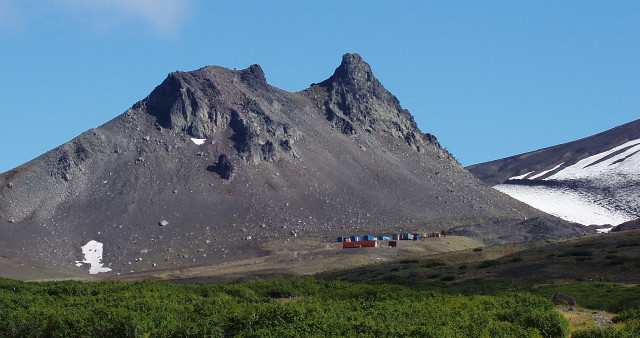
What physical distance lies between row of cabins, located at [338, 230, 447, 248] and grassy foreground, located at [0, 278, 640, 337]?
66.0 m

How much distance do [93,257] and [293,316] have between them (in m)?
102

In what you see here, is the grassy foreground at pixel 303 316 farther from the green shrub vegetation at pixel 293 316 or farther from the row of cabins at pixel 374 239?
the row of cabins at pixel 374 239

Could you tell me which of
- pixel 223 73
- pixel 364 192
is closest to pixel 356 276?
pixel 364 192

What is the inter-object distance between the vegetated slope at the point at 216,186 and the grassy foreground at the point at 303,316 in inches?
3075

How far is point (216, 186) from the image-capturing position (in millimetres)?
161750

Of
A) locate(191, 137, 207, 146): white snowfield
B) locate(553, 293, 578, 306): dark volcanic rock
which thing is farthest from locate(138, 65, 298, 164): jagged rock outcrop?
locate(553, 293, 578, 306): dark volcanic rock

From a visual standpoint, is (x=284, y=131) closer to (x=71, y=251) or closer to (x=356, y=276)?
(x=71, y=251)

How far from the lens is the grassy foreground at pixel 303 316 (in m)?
36.8

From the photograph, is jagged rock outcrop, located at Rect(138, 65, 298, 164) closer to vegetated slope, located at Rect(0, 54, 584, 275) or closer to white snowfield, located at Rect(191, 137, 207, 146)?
vegetated slope, located at Rect(0, 54, 584, 275)

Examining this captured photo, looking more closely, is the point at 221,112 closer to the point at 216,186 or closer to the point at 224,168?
the point at 224,168

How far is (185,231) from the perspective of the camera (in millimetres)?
146875

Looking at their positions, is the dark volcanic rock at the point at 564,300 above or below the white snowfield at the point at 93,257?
below

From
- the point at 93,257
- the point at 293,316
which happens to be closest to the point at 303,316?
the point at 293,316

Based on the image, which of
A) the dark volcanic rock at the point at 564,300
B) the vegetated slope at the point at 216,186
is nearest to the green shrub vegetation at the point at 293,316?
the dark volcanic rock at the point at 564,300
